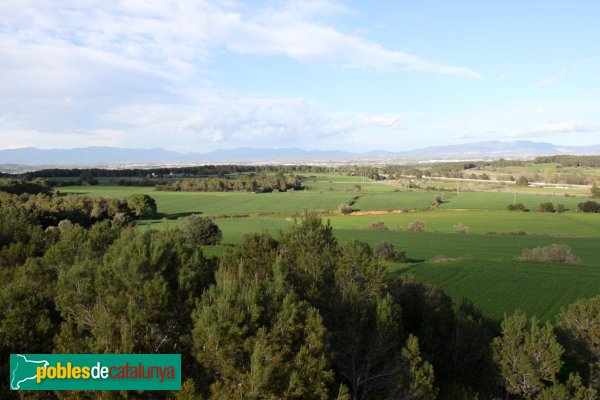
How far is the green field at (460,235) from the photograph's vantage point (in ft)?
91.2

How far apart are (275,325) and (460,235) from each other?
46.0 meters

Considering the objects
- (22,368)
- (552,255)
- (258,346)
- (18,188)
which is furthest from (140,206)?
(258,346)

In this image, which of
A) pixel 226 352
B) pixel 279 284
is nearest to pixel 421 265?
pixel 279 284

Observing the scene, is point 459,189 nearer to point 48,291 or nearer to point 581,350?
point 581,350

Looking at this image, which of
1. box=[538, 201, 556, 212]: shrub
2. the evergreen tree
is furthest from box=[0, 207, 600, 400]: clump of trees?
box=[538, 201, 556, 212]: shrub

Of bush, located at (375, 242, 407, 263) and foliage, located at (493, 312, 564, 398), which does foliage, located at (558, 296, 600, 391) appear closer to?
foliage, located at (493, 312, 564, 398)

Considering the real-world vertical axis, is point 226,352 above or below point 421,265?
above

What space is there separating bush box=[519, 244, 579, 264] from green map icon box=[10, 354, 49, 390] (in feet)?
121

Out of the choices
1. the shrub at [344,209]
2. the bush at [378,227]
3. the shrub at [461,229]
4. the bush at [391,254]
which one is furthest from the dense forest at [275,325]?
the shrub at [344,209]

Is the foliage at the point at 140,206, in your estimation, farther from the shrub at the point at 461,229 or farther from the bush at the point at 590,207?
the bush at the point at 590,207

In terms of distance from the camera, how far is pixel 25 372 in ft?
34.3

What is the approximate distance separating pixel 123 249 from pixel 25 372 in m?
3.75

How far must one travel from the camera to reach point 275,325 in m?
10.7

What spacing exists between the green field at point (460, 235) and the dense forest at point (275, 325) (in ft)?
13.7
